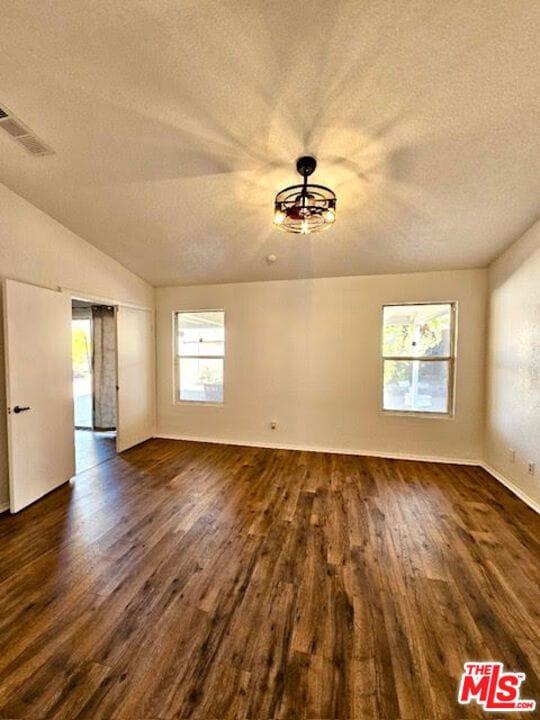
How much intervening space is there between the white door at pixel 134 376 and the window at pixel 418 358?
3755 millimetres

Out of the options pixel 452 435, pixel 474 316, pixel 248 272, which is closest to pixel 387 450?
pixel 452 435

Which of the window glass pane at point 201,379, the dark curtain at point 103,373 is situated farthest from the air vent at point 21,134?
the dark curtain at point 103,373

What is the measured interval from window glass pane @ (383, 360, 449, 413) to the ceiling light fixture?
2.68 m

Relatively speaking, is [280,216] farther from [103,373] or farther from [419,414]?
[103,373]

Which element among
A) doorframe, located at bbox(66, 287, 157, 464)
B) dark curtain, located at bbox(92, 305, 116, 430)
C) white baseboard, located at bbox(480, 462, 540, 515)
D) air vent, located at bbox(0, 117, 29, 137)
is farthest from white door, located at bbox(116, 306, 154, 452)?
white baseboard, located at bbox(480, 462, 540, 515)

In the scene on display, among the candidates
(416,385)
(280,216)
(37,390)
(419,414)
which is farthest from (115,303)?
(419,414)

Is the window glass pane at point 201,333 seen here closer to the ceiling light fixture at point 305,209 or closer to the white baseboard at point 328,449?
the white baseboard at point 328,449

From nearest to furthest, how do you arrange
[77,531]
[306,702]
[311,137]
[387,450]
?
1. [306,702]
2. [311,137]
3. [77,531]
4. [387,450]

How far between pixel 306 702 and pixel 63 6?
10.8 feet

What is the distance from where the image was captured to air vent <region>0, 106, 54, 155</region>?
2045mm

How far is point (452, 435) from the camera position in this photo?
4176 millimetres

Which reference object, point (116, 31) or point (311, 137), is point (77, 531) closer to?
point (116, 31)

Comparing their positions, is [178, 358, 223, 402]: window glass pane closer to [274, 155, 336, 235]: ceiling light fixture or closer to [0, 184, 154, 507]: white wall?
[0, 184, 154, 507]: white wall
